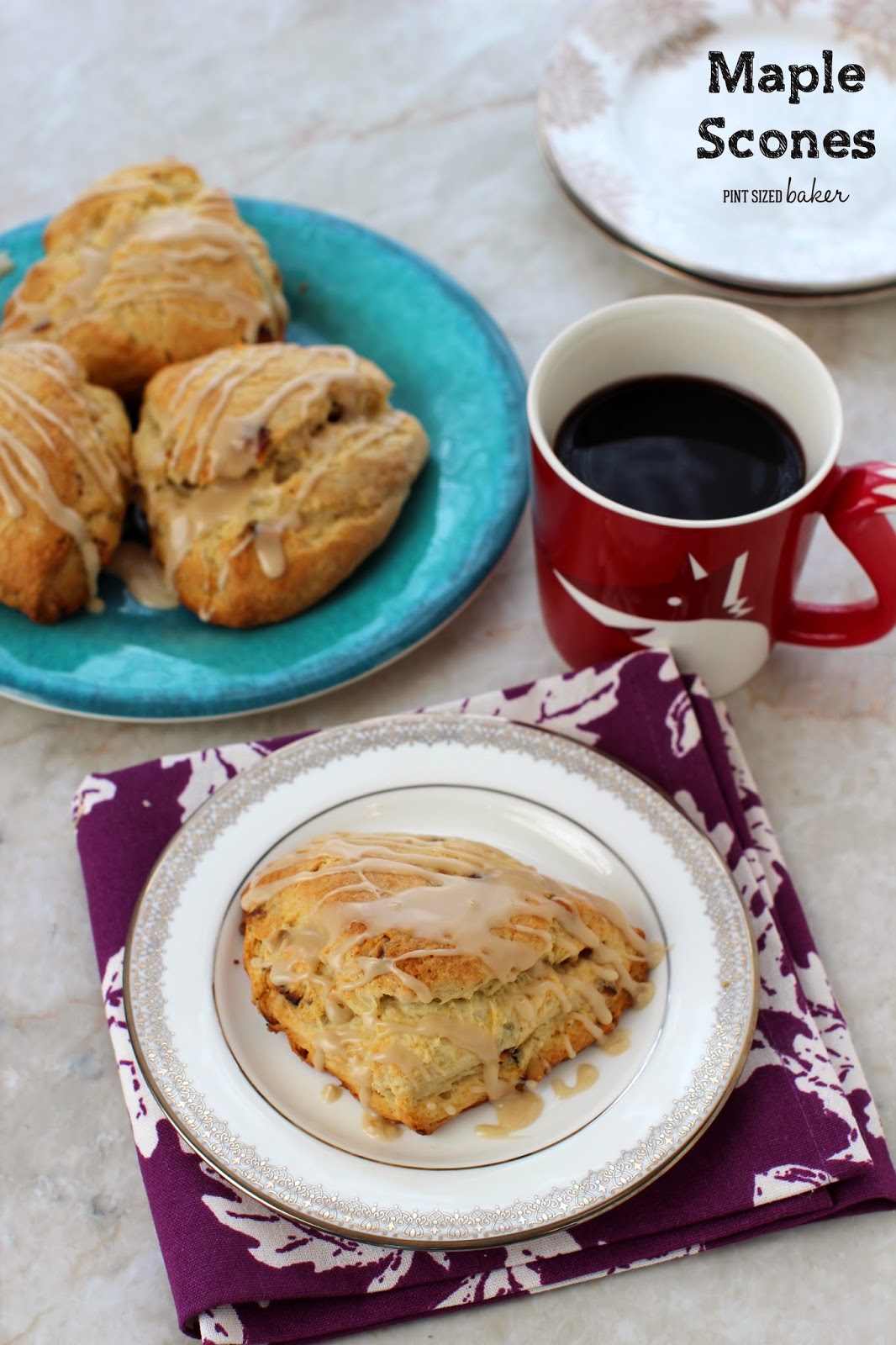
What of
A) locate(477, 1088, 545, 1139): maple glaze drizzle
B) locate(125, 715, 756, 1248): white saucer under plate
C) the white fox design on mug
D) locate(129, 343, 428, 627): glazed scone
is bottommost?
locate(477, 1088, 545, 1139): maple glaze drizzle

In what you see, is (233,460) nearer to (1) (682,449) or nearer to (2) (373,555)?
(2) (373,555)

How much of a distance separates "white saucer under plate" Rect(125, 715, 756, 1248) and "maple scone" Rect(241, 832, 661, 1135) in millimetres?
30

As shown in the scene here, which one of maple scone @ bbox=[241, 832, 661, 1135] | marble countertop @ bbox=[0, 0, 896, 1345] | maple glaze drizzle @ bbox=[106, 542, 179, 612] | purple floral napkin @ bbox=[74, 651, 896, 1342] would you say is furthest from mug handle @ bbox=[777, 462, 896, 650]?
maple glaze drizzle @ bbox=[106, 542, 179, 612]

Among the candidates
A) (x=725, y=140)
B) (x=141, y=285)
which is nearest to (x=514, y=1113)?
(x=141, y=285)

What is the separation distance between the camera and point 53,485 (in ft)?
4.07

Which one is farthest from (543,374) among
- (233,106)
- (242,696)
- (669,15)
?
(233,106)

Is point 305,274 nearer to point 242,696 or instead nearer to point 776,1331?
point 242,696

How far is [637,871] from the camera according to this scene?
1.07m

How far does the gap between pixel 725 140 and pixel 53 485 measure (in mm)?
970

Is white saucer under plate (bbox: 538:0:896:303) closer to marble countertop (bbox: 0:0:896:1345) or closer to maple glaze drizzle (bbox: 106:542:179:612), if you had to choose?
marble countertop (bbox: 0:0:896:1345)

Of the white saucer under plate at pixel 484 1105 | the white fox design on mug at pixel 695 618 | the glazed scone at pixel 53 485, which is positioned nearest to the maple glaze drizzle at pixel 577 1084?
the white saucer under plate at pixel 484 1105

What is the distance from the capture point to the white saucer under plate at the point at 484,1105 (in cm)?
91

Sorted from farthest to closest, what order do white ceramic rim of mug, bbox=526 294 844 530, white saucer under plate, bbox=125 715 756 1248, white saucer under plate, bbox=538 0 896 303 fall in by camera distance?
white saucer under plate, bbox=538 0 896 303 → white ceramic rim of mug, bbox=526 294 844 530 → white saucer under plate, bbox=125 715 756 1248

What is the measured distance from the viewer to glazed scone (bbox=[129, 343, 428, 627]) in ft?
4.12
